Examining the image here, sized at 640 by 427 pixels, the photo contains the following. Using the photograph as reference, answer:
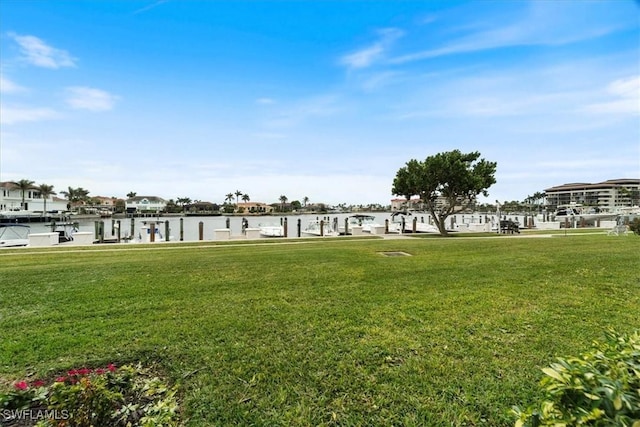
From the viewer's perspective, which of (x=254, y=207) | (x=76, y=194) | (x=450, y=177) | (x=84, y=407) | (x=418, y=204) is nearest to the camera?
(x=84, y=407)

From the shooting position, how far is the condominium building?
8931 centimetres

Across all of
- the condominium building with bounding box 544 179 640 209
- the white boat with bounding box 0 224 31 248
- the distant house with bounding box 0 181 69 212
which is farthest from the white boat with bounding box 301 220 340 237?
the condominium building with bounding box 544 179 640 209

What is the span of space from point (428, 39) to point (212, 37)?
7.93 meters

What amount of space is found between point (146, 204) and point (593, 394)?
111 metres

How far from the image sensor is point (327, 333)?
3.82m

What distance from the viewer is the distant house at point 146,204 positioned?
313 feet

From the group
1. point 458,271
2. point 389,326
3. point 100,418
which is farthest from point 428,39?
point 100,418

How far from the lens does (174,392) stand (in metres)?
2.62

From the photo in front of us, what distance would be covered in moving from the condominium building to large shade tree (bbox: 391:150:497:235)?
3345 inches

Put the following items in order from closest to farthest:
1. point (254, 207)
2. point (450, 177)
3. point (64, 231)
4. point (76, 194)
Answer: point (450, 177), point (64, 231), point (76, 194), point (254, 207)

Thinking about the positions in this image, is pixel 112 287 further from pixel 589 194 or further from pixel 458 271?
pixel 589 194
